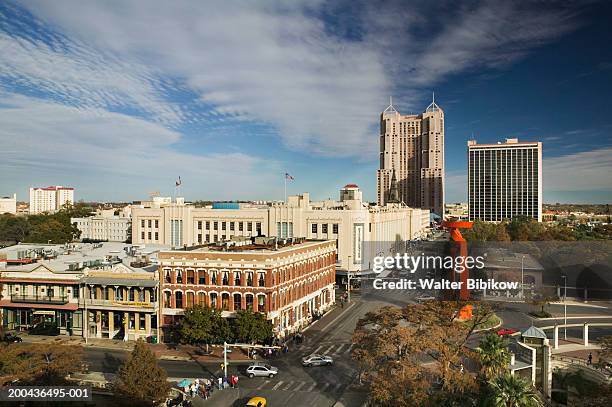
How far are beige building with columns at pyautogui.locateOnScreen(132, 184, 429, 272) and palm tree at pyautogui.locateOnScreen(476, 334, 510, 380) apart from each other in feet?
212

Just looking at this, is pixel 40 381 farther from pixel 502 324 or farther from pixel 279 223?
pixel 279 223

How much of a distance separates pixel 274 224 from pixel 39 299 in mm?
54426

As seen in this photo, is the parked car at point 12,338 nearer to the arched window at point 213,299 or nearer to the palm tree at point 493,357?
the arched window at point 213,299

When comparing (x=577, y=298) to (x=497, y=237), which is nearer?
(x=577, y=298)

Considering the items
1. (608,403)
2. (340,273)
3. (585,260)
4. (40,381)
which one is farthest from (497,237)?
(40,381)

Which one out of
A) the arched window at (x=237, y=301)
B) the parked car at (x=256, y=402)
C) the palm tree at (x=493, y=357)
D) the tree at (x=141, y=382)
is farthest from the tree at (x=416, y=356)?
the arched window at (x=237, y=301)

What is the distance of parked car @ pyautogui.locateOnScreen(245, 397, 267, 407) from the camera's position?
41094 millimetres

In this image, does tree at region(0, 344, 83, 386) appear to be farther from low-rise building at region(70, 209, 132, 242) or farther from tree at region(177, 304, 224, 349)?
low-rise building at region(70, 209, 132, 242)

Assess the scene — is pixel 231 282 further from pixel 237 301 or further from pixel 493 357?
pixel 493 357

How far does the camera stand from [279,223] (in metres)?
110

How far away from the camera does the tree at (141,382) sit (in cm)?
3747

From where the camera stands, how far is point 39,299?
64.8 m

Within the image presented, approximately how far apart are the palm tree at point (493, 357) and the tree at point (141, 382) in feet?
84.4

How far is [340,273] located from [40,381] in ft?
241
